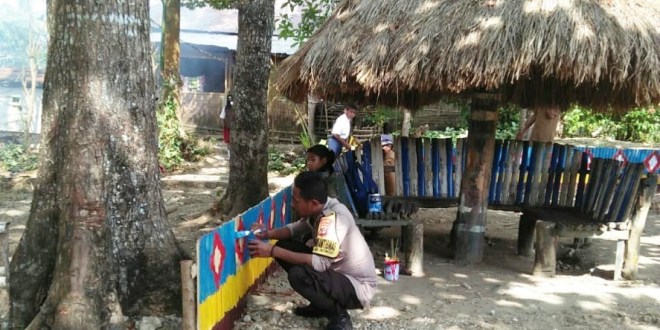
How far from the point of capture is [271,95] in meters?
16.9

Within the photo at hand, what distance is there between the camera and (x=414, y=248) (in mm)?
5625

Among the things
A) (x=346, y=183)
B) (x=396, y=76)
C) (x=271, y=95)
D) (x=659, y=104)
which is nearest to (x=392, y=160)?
(x=346, y=183)

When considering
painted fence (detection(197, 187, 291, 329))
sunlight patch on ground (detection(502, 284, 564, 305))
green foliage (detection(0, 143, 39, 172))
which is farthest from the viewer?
green foliage (detection(0, 143, 39, 172))

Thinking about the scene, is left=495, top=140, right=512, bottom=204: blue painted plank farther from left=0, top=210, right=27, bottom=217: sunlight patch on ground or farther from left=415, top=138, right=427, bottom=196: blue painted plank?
left=0, top=210, right=27, bottom=217: sunlight patch on ground

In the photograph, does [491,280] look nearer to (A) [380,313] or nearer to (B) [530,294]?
(B) [530,294]

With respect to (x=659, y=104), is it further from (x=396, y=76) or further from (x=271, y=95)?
(x=271, y=95)

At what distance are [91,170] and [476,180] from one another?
3900 mm

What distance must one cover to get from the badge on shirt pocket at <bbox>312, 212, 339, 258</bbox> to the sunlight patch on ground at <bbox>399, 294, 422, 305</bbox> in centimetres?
140

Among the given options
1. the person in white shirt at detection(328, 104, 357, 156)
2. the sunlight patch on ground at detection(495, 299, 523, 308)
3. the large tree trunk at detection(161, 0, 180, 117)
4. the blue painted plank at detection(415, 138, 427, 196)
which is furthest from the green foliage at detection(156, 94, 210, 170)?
the sunlight patch on ground at detection(495, 299, 523, 308)

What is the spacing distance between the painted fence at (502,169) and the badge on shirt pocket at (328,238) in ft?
8.94

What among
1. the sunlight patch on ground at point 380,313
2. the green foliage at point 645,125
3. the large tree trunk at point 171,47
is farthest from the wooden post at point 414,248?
the green foliage at point 645,125

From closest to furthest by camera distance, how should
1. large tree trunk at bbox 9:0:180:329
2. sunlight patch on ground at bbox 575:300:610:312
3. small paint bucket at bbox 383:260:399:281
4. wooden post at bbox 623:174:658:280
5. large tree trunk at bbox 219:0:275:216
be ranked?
large tree trunk at bbox 9:0:180:329 → sunlight patch on ground at bbox 575:300:610:312 → small paint bucket at bbox 383:260:399:281 → wooden post at bbox 623:174:658:280 → large tree trunk at bbox 219:0:275:216

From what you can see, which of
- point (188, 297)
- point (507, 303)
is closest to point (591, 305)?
point (507, 303)

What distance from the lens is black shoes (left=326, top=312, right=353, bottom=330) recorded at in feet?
13.1
